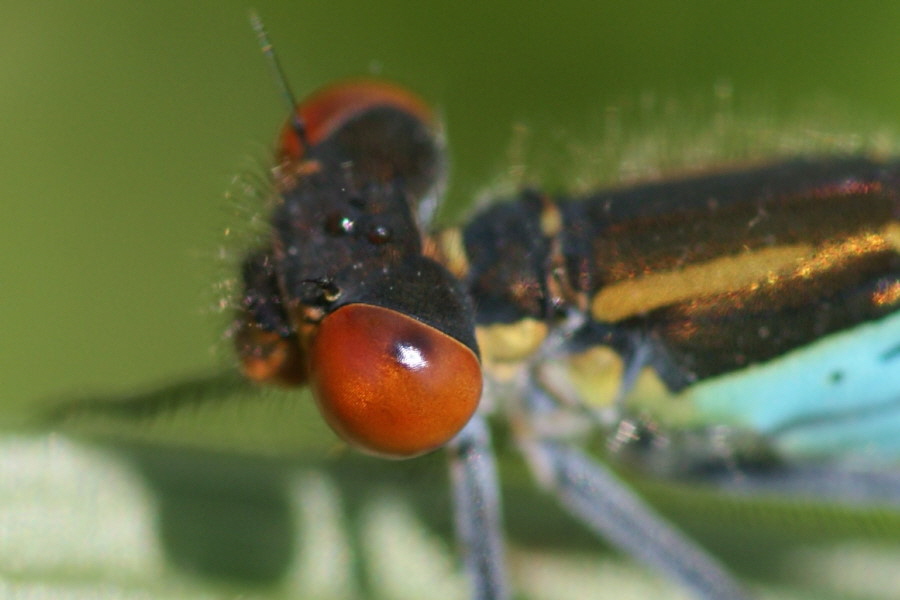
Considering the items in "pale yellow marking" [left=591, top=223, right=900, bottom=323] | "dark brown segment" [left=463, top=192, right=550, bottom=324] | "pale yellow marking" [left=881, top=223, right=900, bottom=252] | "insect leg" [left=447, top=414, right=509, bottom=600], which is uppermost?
"dark brown segment" [left=463, top=192, right=550, bottom=324]

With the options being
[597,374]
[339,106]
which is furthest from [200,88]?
[597,374]

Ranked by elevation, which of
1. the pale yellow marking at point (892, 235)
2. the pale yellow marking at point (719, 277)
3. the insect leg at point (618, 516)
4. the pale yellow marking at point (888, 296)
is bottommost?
the insect leg at point (618, 516)

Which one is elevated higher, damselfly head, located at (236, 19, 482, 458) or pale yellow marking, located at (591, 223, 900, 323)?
damselfly head, located at (236, 19, 482, 458)

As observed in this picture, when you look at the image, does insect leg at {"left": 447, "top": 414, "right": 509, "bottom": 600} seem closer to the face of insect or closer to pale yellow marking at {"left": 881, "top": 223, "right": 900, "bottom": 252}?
the face of insect

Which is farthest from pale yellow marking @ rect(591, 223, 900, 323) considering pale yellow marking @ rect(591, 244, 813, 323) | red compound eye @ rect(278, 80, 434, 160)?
red compound eye @ rect(278, 80, 434, 160)

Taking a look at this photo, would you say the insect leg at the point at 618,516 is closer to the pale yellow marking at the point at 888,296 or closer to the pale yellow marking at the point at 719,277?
the pale yellow marking at the point at 719,277

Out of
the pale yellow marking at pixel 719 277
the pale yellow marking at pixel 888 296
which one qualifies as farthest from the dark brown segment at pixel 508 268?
the pale yellow marking at pixel 888 296
